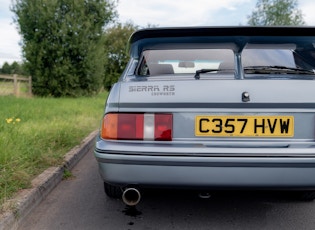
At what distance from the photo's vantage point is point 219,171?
254 centimetres

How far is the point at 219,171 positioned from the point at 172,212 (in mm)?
950

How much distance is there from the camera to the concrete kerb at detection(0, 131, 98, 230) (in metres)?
2.92

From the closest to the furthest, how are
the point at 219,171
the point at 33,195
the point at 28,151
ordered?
the point at 219,171, the point at 33,195, the point at 28,151

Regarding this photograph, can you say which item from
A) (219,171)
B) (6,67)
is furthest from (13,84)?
(6,67)

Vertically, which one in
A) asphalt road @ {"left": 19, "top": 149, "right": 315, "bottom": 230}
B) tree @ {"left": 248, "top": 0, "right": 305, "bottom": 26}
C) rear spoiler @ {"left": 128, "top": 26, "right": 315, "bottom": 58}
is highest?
tree @ {"left": 248, "top": 0, "right": 305, "bottom": 26}

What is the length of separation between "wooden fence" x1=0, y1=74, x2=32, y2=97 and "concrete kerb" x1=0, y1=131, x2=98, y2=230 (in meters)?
12.8

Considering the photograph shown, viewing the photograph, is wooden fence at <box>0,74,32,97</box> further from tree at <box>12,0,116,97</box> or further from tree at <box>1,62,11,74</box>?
tree at <box>1,62,11,74</box>

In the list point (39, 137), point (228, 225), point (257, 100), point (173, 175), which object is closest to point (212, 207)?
point (228, 225)

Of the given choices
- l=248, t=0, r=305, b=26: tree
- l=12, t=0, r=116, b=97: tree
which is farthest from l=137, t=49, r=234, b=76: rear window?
l=248, t=0, r=305, b=26: tree

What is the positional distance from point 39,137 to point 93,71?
13.1m

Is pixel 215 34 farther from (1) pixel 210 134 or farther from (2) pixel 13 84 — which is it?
(2) pixel 13 84

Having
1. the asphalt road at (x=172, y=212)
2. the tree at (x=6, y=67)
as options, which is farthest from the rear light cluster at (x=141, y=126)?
the tree at (x=6, y=67)

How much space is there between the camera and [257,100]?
258cm

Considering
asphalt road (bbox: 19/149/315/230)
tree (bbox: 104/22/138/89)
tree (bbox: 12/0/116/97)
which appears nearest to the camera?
asphalt road (bbox: 19/149/315/230)
